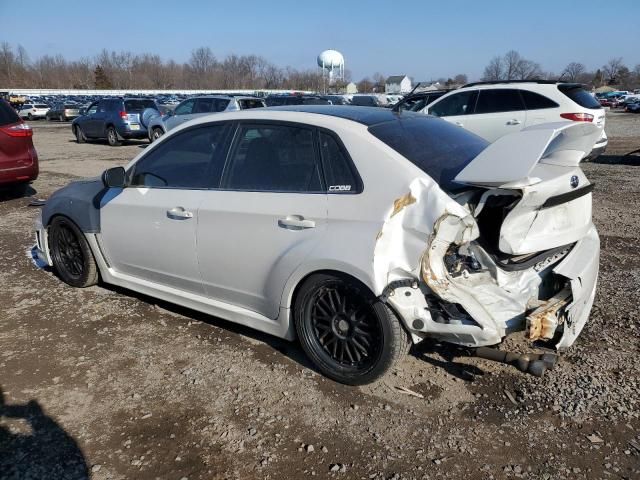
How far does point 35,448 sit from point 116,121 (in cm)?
1815

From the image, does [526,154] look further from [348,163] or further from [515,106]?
[515,106]

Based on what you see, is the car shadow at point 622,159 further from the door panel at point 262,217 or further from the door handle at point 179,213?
the door handle at point 179,213

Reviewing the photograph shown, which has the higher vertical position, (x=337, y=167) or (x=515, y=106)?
(x=515, y=106)

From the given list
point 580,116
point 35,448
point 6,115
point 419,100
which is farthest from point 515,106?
point 35,448

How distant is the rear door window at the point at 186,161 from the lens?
3.73 metres

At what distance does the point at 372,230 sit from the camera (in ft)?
9.49

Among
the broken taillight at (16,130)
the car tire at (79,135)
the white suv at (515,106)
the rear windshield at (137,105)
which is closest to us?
the broken taillight at (16,130)

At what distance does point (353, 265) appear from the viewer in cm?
291

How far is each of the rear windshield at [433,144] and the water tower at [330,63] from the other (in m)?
96.3

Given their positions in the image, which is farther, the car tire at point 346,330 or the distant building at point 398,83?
the distant building at point 398,83

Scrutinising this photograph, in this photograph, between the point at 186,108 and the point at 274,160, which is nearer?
the point at 274,160

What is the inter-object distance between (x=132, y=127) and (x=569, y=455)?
62.1 feet

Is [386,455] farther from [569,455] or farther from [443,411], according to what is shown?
[569,455]

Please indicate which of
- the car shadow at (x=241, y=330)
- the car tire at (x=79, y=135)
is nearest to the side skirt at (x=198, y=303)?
the car shadow at (x=241, y=330)
